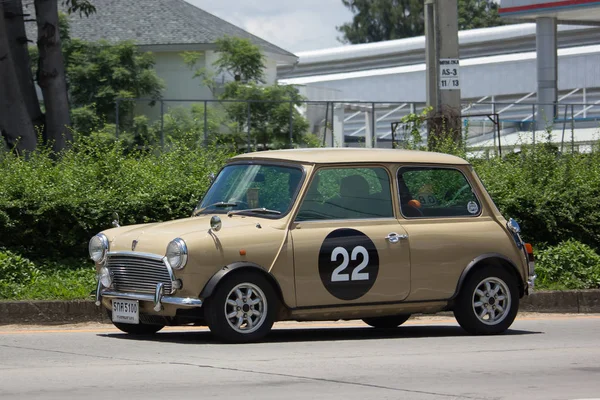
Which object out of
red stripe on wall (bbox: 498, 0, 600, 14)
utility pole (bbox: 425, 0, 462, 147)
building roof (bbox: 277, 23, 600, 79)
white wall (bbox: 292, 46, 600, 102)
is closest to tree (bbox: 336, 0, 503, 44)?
building roof (bbox: 277, 23, 600, 79)

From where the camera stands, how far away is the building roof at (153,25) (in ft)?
128

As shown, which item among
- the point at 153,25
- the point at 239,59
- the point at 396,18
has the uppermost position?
the point at 396,18

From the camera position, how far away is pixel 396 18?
89000 millimetres

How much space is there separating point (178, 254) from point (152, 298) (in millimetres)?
491

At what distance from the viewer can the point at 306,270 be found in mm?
9836

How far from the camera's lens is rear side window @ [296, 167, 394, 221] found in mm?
10102

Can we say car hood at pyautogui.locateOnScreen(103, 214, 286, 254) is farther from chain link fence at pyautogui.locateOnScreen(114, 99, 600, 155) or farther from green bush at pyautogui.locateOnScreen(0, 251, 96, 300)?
chain link fence at pyautogui.locateOnScreen(114, 99, 600, 155)

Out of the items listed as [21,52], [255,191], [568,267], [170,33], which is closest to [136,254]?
[255,191]

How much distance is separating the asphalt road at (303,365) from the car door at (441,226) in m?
0.61

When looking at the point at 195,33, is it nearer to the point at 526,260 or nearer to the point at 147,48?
the point at 147,48

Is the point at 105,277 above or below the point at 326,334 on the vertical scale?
above

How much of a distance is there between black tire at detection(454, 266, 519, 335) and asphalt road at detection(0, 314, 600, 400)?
6.1 inches

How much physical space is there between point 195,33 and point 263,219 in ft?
97.7

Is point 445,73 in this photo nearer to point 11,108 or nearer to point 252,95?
point 11,108
